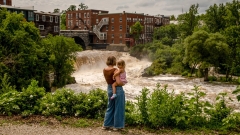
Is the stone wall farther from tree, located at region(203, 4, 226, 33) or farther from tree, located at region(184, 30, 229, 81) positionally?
tree, located at region(184, 30, 229, 81)

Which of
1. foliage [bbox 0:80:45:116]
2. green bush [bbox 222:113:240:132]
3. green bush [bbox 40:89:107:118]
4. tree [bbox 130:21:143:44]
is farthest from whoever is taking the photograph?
tree [bbox 130:21:143:44]

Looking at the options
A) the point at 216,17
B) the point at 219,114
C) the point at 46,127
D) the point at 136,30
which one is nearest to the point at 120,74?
the point at 46,127

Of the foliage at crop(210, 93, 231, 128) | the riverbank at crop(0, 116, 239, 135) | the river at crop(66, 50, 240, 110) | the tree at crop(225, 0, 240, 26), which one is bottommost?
the river at crop(66, 50, 240, 110)

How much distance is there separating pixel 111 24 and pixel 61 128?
69588 millimetres

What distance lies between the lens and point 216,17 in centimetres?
4519

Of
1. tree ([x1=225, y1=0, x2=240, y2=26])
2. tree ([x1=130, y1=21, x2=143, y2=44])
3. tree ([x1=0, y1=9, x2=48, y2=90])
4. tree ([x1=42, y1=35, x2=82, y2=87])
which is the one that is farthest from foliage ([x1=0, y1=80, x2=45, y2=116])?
tree ([x1=130, y1=21, x2=143, y2=44])

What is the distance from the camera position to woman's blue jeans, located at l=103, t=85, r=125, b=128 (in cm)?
732

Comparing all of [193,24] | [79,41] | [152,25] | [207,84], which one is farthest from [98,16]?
[207,84]

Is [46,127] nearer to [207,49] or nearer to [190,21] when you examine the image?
[207,49]

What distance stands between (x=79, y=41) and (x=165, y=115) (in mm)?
73999

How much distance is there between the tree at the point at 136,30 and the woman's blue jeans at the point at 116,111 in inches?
2485

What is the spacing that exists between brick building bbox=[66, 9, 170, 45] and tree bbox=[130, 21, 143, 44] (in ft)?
4.72

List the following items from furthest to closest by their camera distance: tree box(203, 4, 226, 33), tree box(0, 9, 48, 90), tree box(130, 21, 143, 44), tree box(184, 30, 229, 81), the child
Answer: tree box(130, 21, 143, 44) → tree box(203, 4, 226, 33) → tree box(184, 30, 229, 81) → tree box(0, 9, 48, 90) → the child

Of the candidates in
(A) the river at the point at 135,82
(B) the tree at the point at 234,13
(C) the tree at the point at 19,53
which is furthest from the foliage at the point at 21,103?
(B) the tree at the point at 234,13
